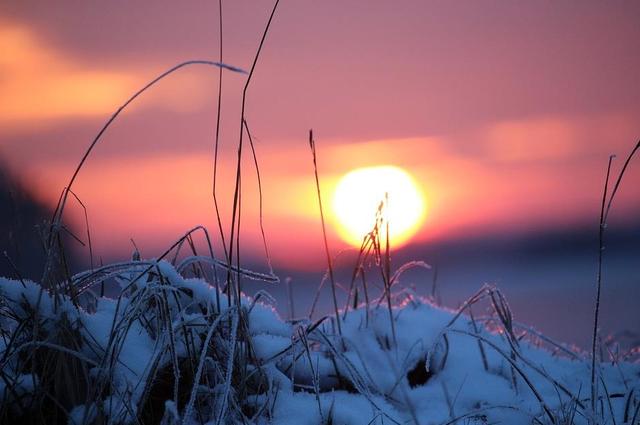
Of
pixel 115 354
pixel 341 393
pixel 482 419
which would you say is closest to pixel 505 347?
pixel 482 419

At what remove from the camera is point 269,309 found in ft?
6.58

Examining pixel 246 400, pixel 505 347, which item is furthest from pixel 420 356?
pixel 246 400

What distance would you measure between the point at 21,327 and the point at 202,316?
0.41 metres

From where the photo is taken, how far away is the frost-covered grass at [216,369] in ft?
5.11

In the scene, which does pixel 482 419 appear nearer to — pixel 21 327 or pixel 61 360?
pixel 61 360

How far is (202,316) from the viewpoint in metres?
1.72

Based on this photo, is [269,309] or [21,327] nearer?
[21,327]

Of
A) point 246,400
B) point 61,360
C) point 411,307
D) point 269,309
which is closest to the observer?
point 61,360

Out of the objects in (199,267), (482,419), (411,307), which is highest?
(199,267)

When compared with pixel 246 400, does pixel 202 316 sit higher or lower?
higher

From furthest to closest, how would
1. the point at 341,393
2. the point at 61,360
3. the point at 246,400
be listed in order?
the point at 341,393 < the point at 246,400 < the point at 61,360

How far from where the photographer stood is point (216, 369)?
1637 mm

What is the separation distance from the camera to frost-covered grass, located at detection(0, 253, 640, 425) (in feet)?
5.11

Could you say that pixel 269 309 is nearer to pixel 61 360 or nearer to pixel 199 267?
pixel 199 267
